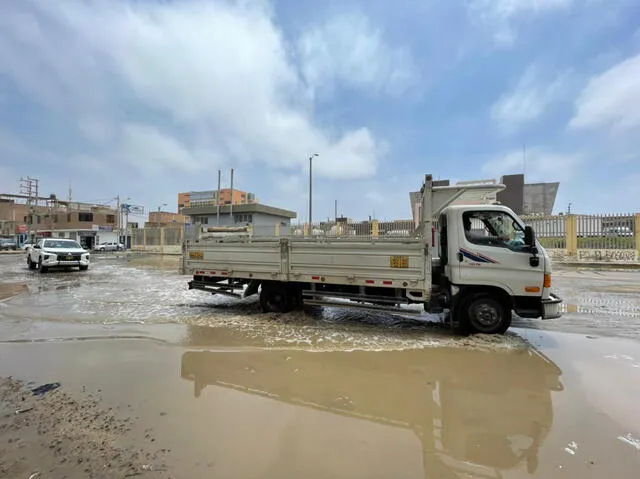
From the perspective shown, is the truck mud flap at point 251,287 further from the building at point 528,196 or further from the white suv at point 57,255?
the building at point 528,196

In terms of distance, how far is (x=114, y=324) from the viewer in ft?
23.6

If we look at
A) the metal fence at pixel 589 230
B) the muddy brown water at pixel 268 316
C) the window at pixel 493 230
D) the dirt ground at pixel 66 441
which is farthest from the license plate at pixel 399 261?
the metal fence at pixel 589 230

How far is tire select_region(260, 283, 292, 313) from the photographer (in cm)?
805

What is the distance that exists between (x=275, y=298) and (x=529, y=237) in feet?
16.3

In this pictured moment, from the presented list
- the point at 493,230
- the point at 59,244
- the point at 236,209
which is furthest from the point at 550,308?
the point at 236,209

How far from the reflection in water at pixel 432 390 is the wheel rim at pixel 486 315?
763mm

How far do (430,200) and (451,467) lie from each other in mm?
4784

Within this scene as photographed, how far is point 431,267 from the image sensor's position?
6477mm

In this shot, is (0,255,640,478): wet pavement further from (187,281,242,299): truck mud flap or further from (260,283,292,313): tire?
(187,281,242,299): truck mud flap

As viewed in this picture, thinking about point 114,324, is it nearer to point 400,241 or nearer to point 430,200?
point 400,241

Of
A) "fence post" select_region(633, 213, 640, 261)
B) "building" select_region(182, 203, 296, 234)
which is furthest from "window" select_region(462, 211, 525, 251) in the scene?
"building" select_region(182, 203, 296, 234)

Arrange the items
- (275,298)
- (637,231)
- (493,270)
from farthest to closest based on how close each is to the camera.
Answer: (637,231) → (275,298) → (493,270)

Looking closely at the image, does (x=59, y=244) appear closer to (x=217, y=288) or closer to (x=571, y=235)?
(x=217, y=288)

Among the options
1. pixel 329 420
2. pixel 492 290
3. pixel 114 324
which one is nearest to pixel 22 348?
pixel 114 324
